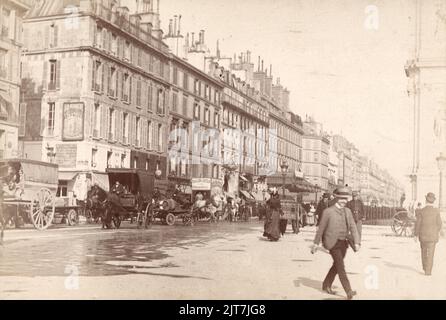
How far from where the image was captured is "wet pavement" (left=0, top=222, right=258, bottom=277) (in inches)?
388

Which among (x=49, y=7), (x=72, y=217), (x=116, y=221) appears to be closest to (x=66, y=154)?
(x=72, y=217)

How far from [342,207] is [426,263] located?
106 inches

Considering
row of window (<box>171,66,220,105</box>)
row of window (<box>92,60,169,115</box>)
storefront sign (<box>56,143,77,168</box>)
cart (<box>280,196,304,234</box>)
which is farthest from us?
row of window (<box>171,66,220,105</box>)

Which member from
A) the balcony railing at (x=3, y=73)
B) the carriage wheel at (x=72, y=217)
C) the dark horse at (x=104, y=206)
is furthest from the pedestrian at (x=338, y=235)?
the carriage wheel at (x=72, y=217)

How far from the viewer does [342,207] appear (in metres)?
8.36

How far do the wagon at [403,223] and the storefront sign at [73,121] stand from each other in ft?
35.8

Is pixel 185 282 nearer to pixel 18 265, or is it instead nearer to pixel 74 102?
pixel 18 265

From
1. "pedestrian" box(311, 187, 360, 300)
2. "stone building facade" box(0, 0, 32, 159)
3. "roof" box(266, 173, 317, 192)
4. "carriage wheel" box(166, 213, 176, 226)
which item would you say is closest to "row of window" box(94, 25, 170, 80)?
"stone building facade" box(0, 0, 32, 159)

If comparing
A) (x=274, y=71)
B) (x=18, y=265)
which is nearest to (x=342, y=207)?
(x=274, y=71)

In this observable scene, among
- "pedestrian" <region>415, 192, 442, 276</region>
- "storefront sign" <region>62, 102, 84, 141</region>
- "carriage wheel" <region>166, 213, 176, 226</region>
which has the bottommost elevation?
"carriage wheel" <region>166, 213, 176, 226</region>

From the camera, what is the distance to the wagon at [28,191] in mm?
14992

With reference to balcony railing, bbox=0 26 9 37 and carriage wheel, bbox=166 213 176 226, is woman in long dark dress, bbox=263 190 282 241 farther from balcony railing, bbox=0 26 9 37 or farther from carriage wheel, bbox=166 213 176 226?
balcony railing, bbox=0 26 9 37

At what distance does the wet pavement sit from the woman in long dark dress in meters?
1.49

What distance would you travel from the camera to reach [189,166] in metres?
20.7
